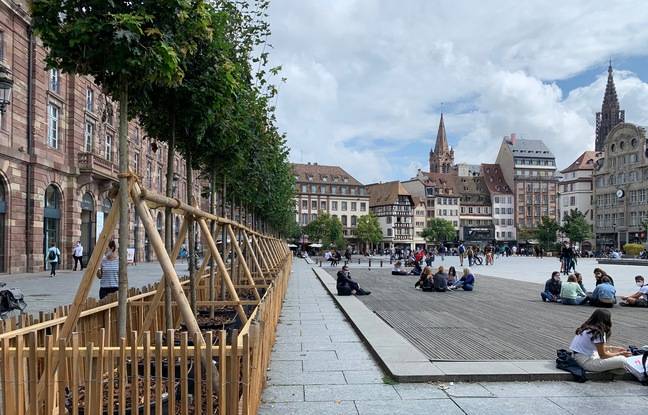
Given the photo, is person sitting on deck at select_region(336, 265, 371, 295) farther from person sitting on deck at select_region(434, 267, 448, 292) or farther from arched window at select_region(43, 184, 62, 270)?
arched window at select_region(43, 184, 62, 270)

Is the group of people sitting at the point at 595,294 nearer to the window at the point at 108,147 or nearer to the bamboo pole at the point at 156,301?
the bamboo pole at the point at 156,301

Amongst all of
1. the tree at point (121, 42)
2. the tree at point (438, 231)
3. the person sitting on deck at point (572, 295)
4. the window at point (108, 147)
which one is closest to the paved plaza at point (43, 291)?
the tree at point (121, 42)

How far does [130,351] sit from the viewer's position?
4.61 m

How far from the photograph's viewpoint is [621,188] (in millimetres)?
96688

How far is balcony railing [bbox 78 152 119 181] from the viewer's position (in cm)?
3428

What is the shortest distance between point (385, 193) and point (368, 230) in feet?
66.0

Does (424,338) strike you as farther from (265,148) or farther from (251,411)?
(265,148)

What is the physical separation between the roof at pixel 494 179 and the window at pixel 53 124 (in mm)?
117544

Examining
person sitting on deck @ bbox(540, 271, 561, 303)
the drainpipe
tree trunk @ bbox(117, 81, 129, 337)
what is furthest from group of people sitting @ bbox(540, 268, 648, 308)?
the drainpipe

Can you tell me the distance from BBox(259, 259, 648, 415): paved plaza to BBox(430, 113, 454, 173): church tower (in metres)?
156

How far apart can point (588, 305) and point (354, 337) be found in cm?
907

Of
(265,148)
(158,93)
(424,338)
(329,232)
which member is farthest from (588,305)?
(329,232)

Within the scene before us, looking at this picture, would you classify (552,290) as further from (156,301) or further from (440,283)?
(156,301)

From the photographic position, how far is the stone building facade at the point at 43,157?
27719 mm
